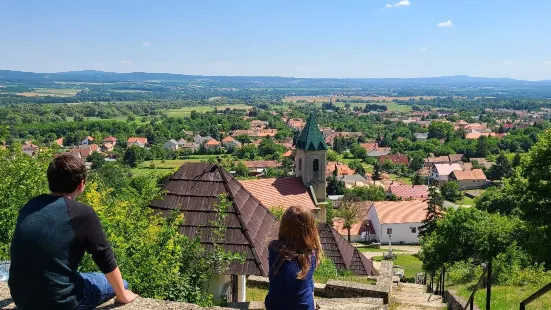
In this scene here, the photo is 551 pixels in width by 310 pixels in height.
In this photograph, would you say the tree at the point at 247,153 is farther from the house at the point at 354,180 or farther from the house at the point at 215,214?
the house at the point at 215,214

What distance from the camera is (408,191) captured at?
2653 inches

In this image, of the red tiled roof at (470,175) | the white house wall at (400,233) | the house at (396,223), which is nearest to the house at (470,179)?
the red tiled roof at (470,175)

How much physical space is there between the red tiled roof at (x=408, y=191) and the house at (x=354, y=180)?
799 cm

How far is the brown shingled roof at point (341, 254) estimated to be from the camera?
61.3 feet

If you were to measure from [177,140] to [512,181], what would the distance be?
4421 inches

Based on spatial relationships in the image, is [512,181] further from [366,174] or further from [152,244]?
[366,174]

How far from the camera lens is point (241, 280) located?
1071cm

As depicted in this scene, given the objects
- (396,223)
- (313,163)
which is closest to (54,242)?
(313,163)

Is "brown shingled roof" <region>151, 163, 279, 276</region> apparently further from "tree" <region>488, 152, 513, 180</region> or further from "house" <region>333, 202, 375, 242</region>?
"tree" <region>488, 152, 513, 180</region>

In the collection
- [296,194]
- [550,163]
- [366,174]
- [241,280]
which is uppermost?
[550,163]

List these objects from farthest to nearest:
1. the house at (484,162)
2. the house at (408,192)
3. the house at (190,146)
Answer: the house at (190,146) → the house at (484,162) → the house at (408,192)

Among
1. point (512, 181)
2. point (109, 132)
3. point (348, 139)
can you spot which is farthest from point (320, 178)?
point (109, 132)

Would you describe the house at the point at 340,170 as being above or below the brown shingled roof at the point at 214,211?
below

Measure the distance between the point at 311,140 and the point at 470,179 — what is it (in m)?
58.3
